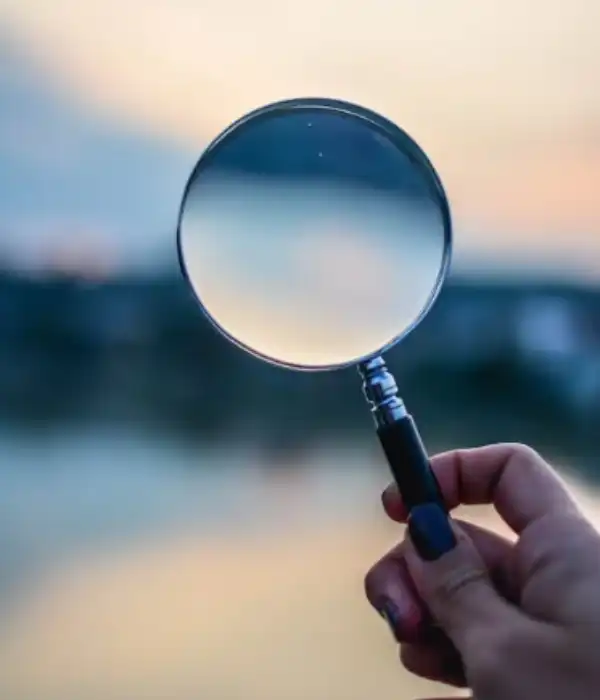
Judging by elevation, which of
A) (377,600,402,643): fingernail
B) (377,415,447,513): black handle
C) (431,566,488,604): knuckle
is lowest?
(431,566,488,604): knuckle

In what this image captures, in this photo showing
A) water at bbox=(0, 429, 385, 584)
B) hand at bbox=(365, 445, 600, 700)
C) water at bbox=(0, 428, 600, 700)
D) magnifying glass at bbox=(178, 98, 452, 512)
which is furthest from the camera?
water at bbox=(0, 429, 385, 584)

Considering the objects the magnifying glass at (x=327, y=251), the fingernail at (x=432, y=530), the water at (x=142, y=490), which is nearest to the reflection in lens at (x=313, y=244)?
the magnifying glass at (x=327, y=251)

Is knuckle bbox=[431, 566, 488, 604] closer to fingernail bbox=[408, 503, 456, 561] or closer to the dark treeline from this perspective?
fingernail bbox=[408, 503, 456, 561]

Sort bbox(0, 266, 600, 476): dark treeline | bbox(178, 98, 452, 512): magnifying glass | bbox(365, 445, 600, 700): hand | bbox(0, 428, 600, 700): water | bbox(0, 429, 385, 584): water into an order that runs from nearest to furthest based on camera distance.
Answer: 1. bbox(365, 445, 600, 700): hand
2. bbox(178, 98, 452, 512): magnifying glass
3. bbox(0, 428, 600, 700): water
4. bbox(0, 429, 385, 584): water
5. bbox(0, 266, 600, 476): dark treeline

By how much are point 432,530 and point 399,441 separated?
6 centimetres

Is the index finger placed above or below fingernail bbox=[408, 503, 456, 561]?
above

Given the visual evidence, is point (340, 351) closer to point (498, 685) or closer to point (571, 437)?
point (498, 685)

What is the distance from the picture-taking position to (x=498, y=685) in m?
0.65

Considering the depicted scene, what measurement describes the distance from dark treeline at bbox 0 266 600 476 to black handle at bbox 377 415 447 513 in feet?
3.50

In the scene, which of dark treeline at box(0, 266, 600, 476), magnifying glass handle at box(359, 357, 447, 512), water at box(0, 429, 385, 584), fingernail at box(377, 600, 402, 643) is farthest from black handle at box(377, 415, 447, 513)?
dark treeline at box(0, 266, 600, 476)

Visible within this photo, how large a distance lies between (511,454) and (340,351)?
0.54 feet

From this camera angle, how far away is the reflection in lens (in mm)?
769

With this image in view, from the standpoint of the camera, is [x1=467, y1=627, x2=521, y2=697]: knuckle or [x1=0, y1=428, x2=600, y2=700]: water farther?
[x1=0, y1=428, x2=600, y2=700]: water

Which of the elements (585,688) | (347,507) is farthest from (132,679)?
(585,688)
